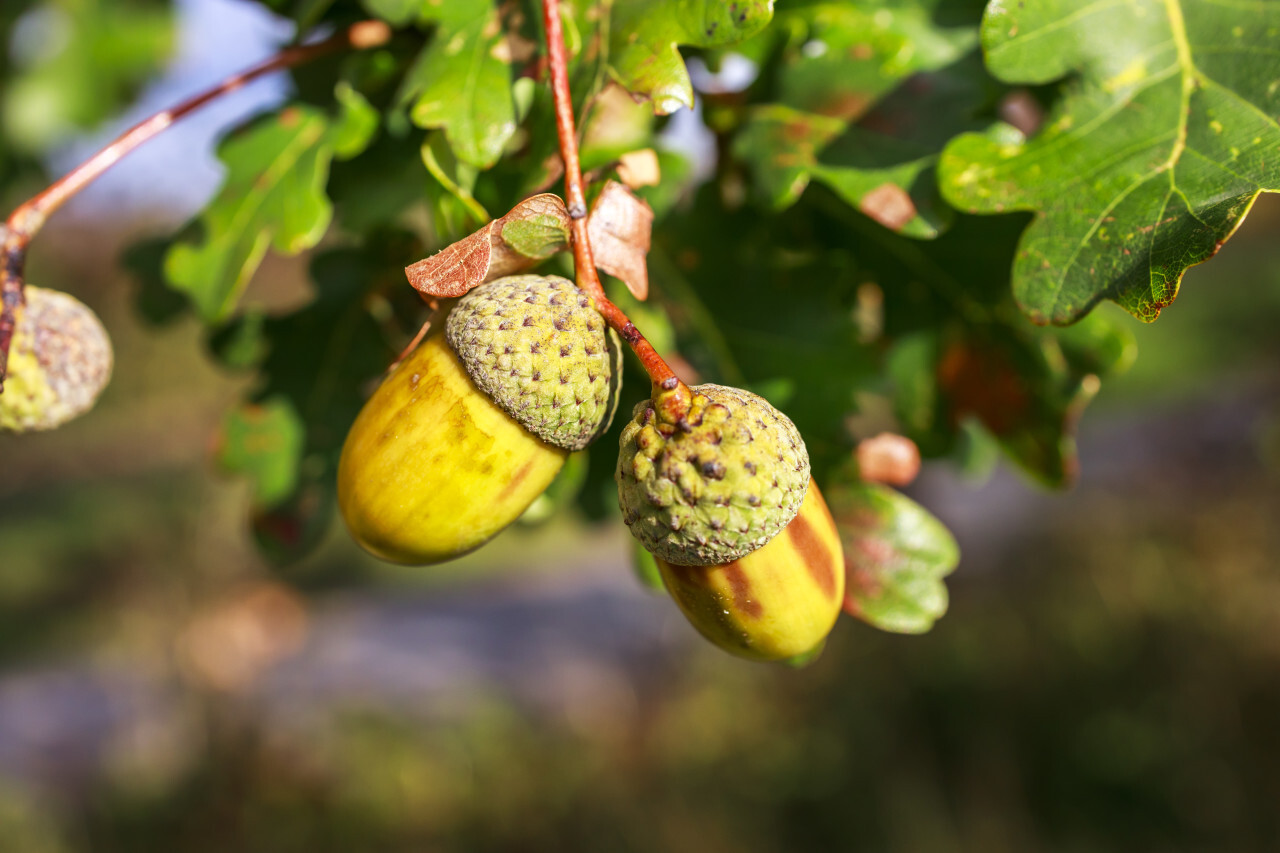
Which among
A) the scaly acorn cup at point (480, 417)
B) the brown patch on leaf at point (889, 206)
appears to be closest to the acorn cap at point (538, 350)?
the scaly acorn cup at point (480, 417)

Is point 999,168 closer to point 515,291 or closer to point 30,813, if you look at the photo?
point 515,291

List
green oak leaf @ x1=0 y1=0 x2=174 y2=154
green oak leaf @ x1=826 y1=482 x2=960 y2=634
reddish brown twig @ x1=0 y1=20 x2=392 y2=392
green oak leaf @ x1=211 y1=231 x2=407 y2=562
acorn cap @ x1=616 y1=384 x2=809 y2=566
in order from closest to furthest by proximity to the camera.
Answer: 1. acorn cap @ x1=616 y1=384 x2=809 y2=566
2. reddish brown twig @ x1=0 y1=20 x2=392 y2=392
3. green oak leaf @ x1=826 y1=482 x2=960 y2=634
4. green oak leaf @ x1=211 y1=231 x2=407 y2=562
5. green oak leaf @ x1=0 y1=0 x2=174 y2=154

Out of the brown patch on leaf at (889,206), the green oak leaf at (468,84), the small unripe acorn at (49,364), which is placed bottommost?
the brown patch on leaf at (889,206)

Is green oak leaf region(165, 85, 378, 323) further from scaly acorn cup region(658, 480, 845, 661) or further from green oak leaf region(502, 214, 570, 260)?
scaly acorn cup region(658, 480, 845, 661)

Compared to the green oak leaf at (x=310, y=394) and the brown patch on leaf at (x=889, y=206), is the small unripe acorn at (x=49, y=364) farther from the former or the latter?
the brown patch on leaf at (x=889, y=206)

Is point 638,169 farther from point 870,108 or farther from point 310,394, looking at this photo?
point 310,394

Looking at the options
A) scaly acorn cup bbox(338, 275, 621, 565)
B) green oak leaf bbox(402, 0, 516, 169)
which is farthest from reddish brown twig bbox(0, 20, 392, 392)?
scaly acorn cup bbox(338, 275, 621, 565)
